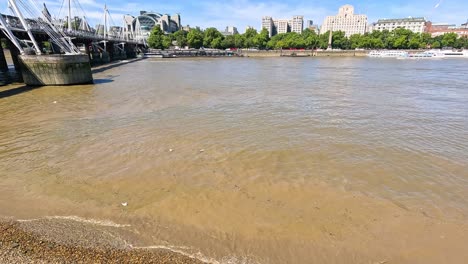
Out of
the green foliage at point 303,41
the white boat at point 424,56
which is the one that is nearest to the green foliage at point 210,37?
the green foliage at point 303,41

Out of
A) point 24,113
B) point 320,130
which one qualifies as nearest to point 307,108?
point 320,130

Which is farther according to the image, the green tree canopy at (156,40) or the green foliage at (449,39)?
Answer: the green foliage at (449,39)

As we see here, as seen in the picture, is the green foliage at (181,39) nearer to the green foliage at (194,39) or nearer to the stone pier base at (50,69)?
the green foliage at (194,39)

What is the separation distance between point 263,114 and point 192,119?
385 cm

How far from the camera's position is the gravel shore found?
428 cm

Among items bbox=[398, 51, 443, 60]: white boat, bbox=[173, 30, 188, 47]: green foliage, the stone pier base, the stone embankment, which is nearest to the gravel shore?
the stone pier base

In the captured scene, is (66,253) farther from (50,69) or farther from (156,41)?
(156,41)

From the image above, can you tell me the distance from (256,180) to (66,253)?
14.4 ft

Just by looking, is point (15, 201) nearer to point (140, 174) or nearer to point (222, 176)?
point (140, 174)

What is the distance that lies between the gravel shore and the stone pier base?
83.7ft

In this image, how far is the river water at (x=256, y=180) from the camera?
16.7 ft

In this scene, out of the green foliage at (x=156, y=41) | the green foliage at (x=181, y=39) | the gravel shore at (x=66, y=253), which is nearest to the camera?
the gravel shore at (x=66, y=253)

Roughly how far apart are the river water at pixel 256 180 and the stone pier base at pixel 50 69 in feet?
41.3

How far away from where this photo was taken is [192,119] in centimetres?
1399
